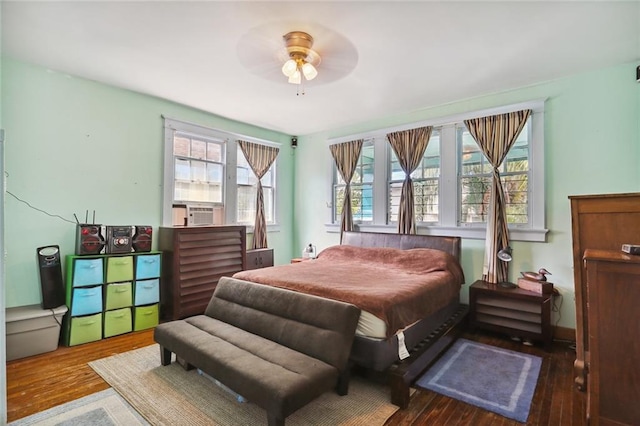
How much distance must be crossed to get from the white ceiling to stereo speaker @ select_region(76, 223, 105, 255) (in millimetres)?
1668

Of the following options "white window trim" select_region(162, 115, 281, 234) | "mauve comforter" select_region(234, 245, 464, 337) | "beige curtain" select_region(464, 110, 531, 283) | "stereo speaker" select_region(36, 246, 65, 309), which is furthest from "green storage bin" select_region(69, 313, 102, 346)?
"beige curtain" select_region(464, 110, 531, 283)

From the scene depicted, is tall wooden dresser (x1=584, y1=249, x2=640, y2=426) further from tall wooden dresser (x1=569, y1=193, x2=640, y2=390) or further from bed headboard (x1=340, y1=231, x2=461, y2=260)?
bed headboard (x1=340, y1=231, x2=461, y2=260)

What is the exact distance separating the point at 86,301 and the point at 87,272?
294mm

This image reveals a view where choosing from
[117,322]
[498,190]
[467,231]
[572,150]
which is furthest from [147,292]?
[572,150]

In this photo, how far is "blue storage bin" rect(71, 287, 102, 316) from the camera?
305 centimetres

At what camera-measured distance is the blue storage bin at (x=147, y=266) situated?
11.5 ft

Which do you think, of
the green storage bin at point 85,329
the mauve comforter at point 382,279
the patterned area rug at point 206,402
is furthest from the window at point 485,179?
the green storage bin at point 85,329

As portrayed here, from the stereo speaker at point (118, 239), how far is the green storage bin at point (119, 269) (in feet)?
0.37

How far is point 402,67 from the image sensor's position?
3107 millimetres

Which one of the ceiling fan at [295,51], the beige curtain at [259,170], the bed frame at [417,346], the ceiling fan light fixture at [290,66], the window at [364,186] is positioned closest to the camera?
the bed frame at [417,346]

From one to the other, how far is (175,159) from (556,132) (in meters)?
4.76

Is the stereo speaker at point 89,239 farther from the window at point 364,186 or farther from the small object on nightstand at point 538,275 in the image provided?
the small object on nightstand at point 538,275

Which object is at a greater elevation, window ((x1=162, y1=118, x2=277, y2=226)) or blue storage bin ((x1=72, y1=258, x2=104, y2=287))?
window ((x1=162, y1=118, x2=277, y2=226))

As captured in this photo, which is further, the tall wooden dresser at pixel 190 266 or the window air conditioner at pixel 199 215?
the window air conditioner at pixel 199 215
